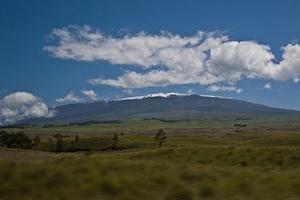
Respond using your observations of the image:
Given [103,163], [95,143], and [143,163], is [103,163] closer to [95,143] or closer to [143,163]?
[143,163]

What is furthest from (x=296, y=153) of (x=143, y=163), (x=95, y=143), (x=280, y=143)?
(x=95, y=143)

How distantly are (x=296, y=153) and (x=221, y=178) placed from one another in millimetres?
16198

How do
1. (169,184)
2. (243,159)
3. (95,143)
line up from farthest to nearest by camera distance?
(95,143) < (243,159) < (169,184)

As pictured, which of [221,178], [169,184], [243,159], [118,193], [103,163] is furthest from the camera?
[243,159]

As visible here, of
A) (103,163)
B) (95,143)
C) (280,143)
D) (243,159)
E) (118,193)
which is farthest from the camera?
(95,143)

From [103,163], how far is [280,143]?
257ft

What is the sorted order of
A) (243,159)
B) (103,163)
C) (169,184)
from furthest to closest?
(243,159) < (103,163) < (169,184)

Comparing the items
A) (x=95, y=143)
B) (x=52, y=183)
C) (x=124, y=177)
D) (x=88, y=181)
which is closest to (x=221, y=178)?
(x=124, y=177)

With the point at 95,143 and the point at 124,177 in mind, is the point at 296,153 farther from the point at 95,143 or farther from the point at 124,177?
the point at 95,143

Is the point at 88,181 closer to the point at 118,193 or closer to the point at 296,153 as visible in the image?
the point at 118,193

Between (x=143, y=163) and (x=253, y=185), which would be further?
(x=143, y=163)

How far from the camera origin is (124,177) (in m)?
16.3

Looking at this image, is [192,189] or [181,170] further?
[181,170]

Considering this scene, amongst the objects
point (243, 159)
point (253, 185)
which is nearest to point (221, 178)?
point (253, 185)
